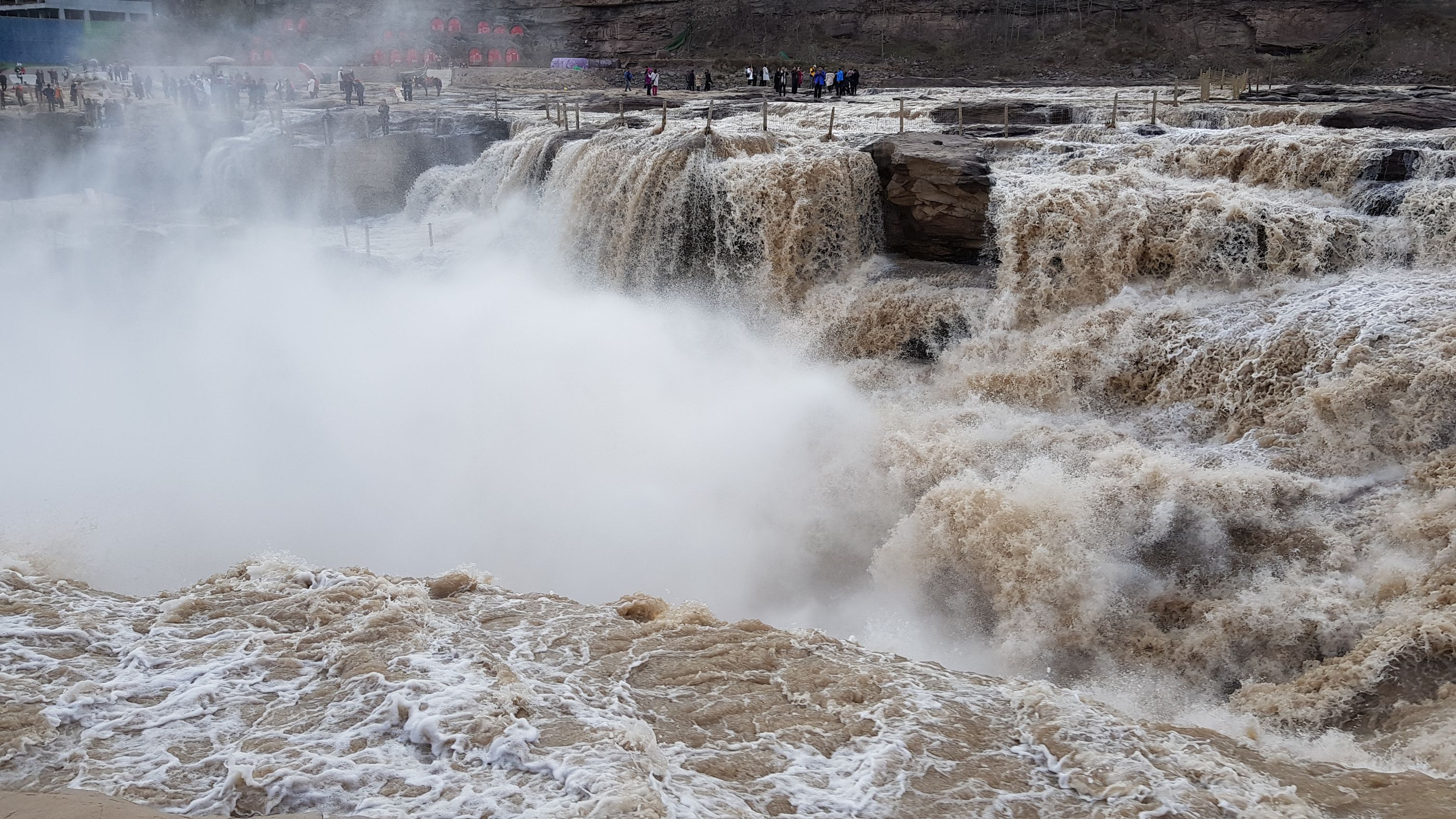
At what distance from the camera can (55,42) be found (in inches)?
1001

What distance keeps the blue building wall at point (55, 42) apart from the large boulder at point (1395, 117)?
2746 centimetres

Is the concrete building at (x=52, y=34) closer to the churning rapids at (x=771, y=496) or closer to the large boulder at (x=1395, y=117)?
the churning rapids at (x=771, y=496)

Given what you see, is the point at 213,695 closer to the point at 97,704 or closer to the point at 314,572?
the point at 97,704

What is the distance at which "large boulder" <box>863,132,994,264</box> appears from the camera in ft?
31.7

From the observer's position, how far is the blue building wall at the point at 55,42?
25.1m

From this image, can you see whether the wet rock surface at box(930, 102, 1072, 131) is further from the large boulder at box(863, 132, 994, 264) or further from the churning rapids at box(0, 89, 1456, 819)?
the large boulder at box(863, 132, 994, 264)

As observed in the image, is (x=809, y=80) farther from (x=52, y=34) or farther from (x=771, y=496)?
(x=52, y=34)

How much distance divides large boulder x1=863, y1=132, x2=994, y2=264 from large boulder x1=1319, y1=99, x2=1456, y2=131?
3.68m

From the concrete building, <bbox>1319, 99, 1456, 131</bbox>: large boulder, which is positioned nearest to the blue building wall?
the concrete building

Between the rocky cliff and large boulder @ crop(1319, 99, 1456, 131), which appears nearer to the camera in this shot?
large boulder @ crop(1319, 99, 1456, 131)

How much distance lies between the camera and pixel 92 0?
26.9m

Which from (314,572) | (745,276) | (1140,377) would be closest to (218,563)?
(314,572)

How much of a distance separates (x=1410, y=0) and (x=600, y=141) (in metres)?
19.9

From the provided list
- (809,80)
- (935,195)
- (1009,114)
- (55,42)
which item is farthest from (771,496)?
(55,42)
